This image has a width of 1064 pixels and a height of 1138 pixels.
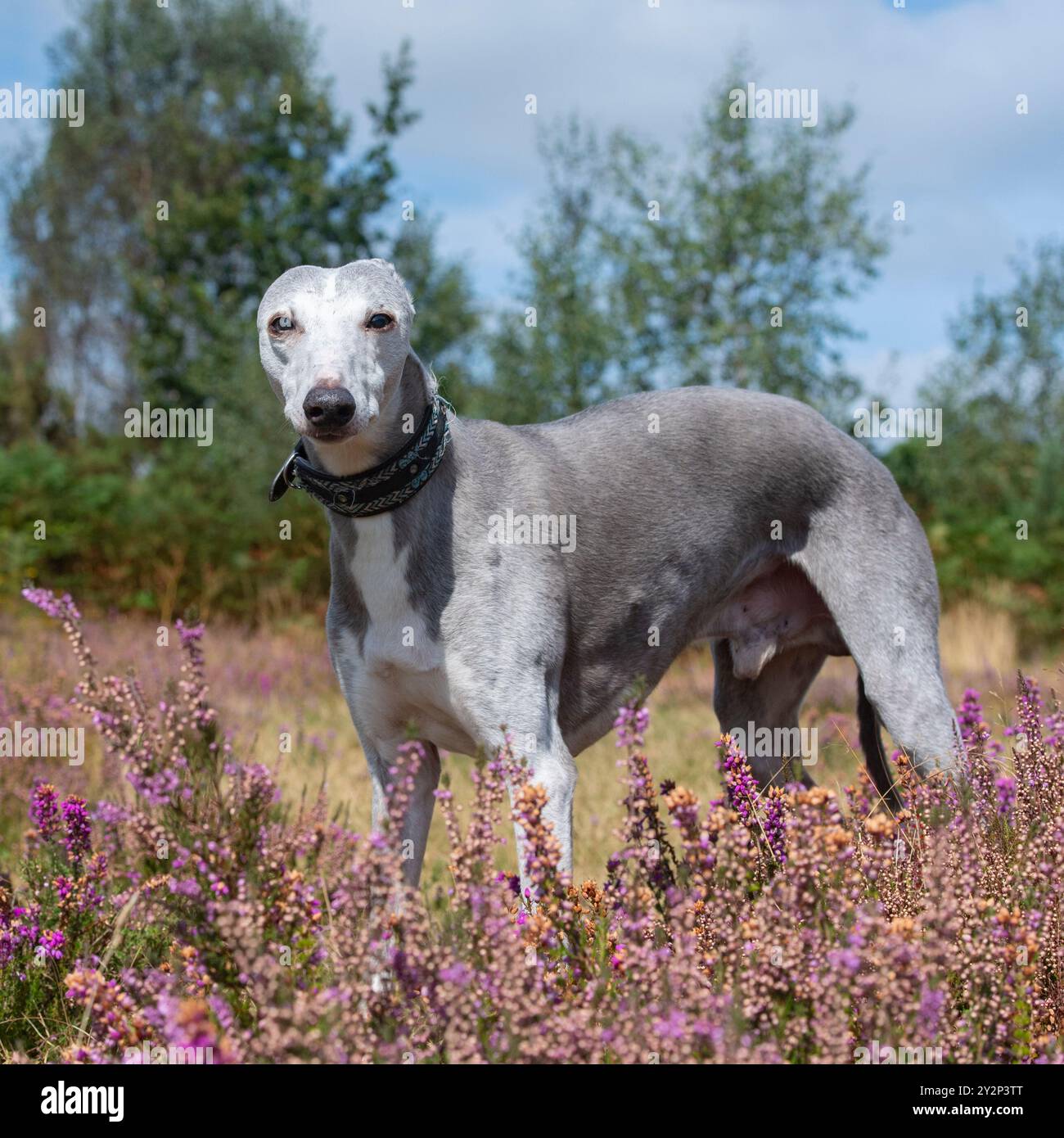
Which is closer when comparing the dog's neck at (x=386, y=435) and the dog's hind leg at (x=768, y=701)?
the dog's neck at (x=386, y=435)

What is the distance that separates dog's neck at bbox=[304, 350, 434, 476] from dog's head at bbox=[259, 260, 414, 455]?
2cm

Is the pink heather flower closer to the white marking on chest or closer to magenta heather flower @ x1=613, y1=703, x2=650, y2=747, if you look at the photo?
the white marking on chest

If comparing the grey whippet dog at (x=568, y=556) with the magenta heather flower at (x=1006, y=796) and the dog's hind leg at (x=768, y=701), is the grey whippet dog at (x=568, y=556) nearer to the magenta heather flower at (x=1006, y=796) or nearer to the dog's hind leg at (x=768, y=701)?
the dog's hind leg at (x=768, y=701)

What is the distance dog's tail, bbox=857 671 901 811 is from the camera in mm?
4566

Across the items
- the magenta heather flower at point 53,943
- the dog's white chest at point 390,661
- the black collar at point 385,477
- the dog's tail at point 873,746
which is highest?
the black collar at point 385,477

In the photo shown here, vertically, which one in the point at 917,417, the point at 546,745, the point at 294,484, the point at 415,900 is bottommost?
the point at 415,900

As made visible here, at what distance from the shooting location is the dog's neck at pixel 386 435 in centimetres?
349

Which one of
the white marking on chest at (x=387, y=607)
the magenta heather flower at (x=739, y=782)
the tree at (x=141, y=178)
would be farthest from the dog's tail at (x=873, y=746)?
the tree at (x=141, y=178)

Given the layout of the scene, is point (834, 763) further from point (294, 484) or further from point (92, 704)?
point (92, 704)

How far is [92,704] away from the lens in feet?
9.75

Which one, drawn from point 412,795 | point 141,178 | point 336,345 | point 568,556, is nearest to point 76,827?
point 412,795

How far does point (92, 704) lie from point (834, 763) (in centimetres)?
441

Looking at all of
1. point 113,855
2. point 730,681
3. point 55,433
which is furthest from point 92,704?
point 55,433

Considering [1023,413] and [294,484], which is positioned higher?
[1023,413]
